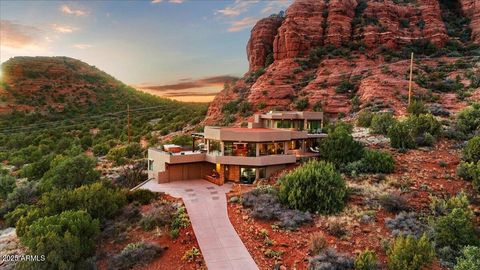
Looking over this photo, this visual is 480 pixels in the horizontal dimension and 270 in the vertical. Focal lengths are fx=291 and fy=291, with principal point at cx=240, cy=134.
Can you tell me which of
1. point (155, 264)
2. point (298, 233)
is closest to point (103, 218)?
point (155, 264)

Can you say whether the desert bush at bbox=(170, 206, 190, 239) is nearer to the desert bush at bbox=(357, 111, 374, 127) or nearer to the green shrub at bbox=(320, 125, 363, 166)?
the green shrub at bbox=(320, 125, 363, 166)

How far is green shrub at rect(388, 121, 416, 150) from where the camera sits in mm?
24578

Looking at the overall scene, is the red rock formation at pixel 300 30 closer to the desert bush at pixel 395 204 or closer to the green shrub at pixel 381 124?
the green shrub at pixel 381 124

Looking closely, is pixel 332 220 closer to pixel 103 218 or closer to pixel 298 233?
pixel 298 233

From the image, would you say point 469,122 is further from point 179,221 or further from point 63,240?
point 63,240

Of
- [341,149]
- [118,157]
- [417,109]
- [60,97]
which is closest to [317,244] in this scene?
[341,149]

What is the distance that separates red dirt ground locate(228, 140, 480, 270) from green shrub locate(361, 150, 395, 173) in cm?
59

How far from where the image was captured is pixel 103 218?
1722 cm

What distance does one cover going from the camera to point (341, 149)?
75.8 ft

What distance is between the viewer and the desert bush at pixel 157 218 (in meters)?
16.0

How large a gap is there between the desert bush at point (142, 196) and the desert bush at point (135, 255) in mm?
5424

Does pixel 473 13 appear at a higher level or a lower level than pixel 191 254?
higher

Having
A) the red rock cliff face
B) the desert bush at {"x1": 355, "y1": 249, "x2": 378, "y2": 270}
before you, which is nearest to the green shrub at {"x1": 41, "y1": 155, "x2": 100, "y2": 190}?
the desert bush at {"x1": 355, "y1": 249, "x2": 378, "y2": 270}

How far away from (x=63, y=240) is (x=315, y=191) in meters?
12.9
